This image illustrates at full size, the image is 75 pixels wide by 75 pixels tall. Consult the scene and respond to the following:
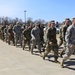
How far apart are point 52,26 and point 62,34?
1.89 metres

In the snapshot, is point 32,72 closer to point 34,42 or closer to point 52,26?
point 52,26

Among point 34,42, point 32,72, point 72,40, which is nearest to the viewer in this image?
point 32,72

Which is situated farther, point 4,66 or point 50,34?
point 50,34

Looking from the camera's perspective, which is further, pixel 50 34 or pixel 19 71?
pixel 50 34

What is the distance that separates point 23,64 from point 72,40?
100 inches

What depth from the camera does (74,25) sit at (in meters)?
11.1

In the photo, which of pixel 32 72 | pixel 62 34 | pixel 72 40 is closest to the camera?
pixel 32 72

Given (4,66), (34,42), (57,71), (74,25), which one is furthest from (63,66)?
(34,42)

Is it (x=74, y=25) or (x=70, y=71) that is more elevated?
(x=74, y=25)

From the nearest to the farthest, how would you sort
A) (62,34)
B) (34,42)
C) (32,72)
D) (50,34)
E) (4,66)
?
(32,72), (4,66), (50,34), (62,34), (34,42)

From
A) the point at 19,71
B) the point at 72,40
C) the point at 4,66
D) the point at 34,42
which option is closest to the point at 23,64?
the point at 4,66

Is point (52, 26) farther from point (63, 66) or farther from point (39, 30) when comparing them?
point (39, 30)

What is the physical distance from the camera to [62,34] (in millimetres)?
14406

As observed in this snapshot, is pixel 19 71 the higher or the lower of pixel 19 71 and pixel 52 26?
the lower
